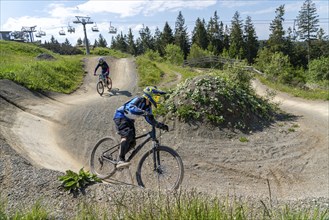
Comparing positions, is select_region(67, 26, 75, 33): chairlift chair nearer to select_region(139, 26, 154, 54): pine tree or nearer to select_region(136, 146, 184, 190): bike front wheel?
select_region(139, 26, 154, 54): pine tree

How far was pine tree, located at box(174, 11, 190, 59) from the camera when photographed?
93.0m

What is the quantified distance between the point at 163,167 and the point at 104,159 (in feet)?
6.01

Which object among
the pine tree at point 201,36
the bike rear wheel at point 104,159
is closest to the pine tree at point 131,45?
the pine tree at point 201,36

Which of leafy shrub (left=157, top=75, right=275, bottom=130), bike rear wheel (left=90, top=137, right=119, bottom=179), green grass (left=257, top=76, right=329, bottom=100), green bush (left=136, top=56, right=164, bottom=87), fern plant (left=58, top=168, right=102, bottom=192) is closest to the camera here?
fern plant (left=58, top=168, right=102, bottom=192)

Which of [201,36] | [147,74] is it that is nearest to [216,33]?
[201,36]

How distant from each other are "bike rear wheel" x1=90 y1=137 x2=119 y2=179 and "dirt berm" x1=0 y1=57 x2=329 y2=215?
0.61 metres

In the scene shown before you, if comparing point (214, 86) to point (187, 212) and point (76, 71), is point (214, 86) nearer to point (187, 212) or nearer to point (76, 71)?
point (187, 212)

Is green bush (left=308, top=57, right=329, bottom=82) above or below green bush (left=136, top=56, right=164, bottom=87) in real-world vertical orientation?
below

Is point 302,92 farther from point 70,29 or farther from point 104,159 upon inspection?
point 70,29

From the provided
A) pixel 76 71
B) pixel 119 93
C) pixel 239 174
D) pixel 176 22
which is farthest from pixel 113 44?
pixel 239 174

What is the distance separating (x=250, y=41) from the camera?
88.5m

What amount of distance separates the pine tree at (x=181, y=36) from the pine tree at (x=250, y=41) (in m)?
19.7

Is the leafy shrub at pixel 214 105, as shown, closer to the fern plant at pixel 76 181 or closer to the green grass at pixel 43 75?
the fern plant at pixel 76 181

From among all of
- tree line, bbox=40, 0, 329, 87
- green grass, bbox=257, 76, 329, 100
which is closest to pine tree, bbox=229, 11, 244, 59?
tree line, bbox=40, 0, 329, 87
